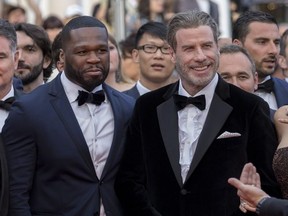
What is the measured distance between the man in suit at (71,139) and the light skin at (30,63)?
1.67 m

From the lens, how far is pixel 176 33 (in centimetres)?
709

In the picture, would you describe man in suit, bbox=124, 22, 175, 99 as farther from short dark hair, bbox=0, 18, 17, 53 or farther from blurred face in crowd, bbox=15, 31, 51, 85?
short dark hair, bbox=0, 18, 17, 53

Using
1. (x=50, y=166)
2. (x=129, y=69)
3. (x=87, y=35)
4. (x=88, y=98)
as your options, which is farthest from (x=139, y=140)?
(x=129, y=69)

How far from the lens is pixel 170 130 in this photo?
6891 mm

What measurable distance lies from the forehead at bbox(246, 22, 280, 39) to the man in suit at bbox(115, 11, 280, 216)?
2014 mm

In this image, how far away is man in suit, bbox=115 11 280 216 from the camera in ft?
22.1

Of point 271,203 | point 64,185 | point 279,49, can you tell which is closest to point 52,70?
point 279,49

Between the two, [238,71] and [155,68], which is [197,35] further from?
[155,68]

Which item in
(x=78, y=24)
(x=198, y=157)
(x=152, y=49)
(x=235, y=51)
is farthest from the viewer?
(x=152, y=49)

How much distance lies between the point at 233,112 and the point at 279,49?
2.31 meters

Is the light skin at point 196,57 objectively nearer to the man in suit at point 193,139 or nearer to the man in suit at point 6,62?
the man in suit at point 193,139

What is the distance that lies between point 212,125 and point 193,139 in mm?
161

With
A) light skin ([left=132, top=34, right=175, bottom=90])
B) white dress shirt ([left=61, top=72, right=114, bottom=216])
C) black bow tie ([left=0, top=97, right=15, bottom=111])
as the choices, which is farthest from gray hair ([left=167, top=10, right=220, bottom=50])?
light skin ([left=132, top=34, right=175, bottom=90])

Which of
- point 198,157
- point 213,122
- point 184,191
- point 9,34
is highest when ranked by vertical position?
point 9,34
